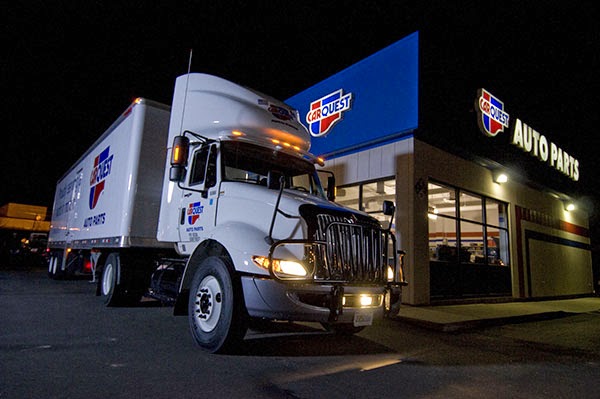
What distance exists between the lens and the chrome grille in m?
4.52

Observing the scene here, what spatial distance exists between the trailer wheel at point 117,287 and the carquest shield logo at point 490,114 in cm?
1207

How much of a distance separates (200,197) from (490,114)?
12.3m

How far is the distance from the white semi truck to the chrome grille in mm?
13

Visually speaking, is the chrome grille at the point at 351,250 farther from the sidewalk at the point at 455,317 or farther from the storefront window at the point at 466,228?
the storefront window at the point at 466,228

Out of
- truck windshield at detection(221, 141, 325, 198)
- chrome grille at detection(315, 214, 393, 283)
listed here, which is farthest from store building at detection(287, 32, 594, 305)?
chrome grille at detection(315, 214, 393, 283)

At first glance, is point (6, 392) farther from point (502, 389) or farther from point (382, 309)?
point (502, 389)

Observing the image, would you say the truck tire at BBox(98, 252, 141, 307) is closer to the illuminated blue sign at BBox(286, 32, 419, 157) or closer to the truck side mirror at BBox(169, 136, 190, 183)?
the truck side mirror at BBox(169, 136, 190, 183)

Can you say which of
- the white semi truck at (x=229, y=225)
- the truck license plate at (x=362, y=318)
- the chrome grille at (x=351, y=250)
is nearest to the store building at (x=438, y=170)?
the white semi truck at (x=229, y=225)

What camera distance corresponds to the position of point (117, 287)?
7.81 meters

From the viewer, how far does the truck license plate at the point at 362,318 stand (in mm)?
4512

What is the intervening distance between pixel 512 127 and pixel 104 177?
14803 millimetres

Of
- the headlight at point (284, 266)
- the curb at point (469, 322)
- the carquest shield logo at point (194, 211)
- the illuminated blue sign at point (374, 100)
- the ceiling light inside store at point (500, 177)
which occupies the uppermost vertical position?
the illuminated blue sign at point (374, 100)

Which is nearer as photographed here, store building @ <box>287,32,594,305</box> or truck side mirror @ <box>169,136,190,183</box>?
truck side mirror @ <box>169,136,190,183</box>

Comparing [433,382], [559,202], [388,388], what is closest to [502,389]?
[433,382]
